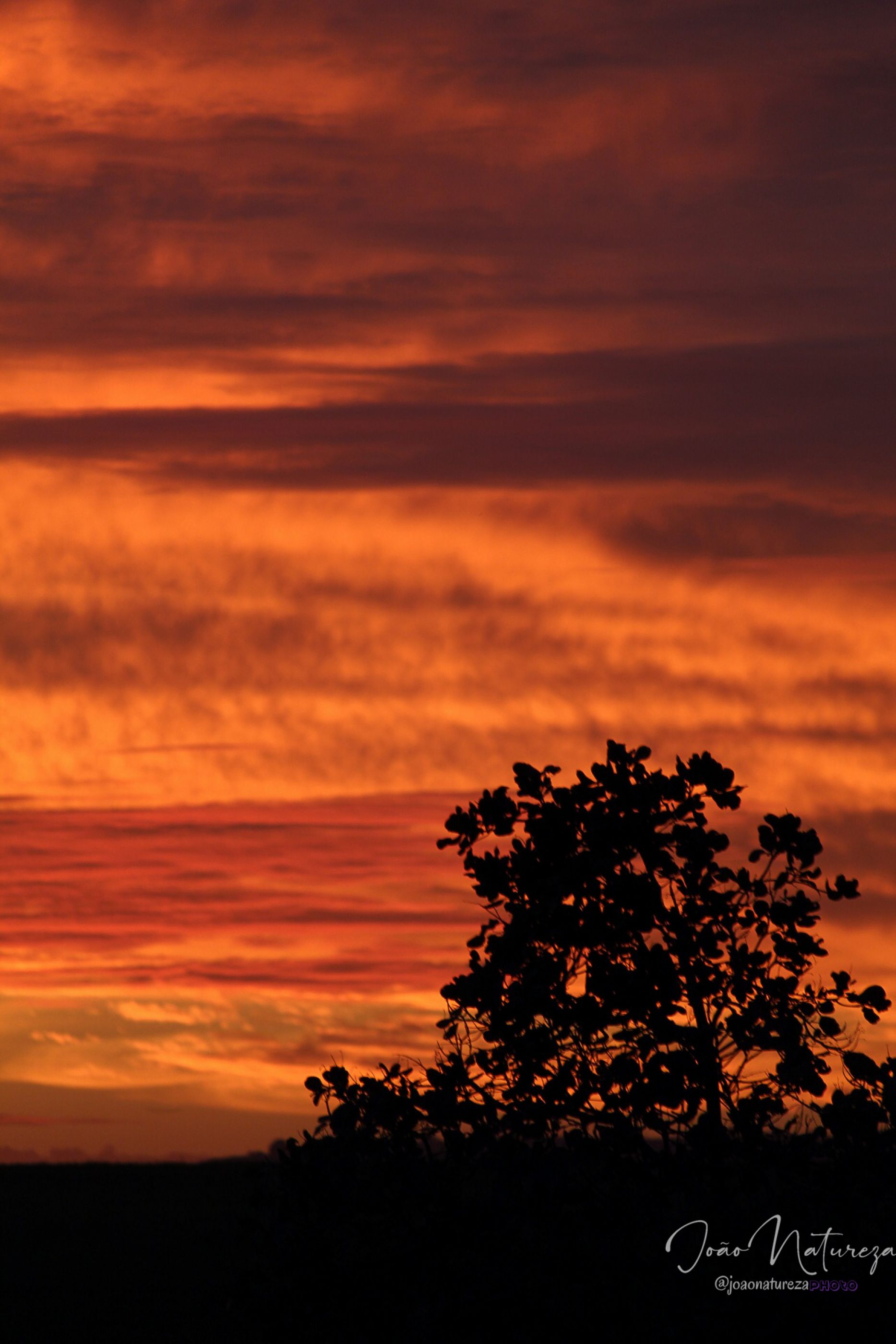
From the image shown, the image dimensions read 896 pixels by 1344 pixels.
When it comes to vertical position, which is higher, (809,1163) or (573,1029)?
(573,1029)

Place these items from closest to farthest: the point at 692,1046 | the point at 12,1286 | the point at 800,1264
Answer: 1. the point at 800,1264
2. the point at 692,1046
3. the point at 12,1286

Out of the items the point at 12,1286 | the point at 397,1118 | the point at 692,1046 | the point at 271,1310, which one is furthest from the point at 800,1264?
the point at 12,1286

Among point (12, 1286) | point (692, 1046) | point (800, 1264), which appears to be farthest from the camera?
point (12, 1286)

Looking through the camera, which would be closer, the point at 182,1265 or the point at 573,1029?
the point at 573,1029

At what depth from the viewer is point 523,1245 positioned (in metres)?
18.1

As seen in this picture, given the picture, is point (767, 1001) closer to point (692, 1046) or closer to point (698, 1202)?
point (692, 1046)

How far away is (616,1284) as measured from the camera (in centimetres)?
1780

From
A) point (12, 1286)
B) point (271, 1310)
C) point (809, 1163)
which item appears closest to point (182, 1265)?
point (12, 1286)

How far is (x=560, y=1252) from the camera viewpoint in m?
18.0

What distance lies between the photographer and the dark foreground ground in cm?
1769

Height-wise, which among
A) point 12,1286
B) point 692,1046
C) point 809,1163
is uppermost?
point 692,1046

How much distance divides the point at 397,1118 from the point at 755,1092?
13.9 ft

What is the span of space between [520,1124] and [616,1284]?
6.92 feet

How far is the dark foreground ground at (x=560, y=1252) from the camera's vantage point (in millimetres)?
17688
